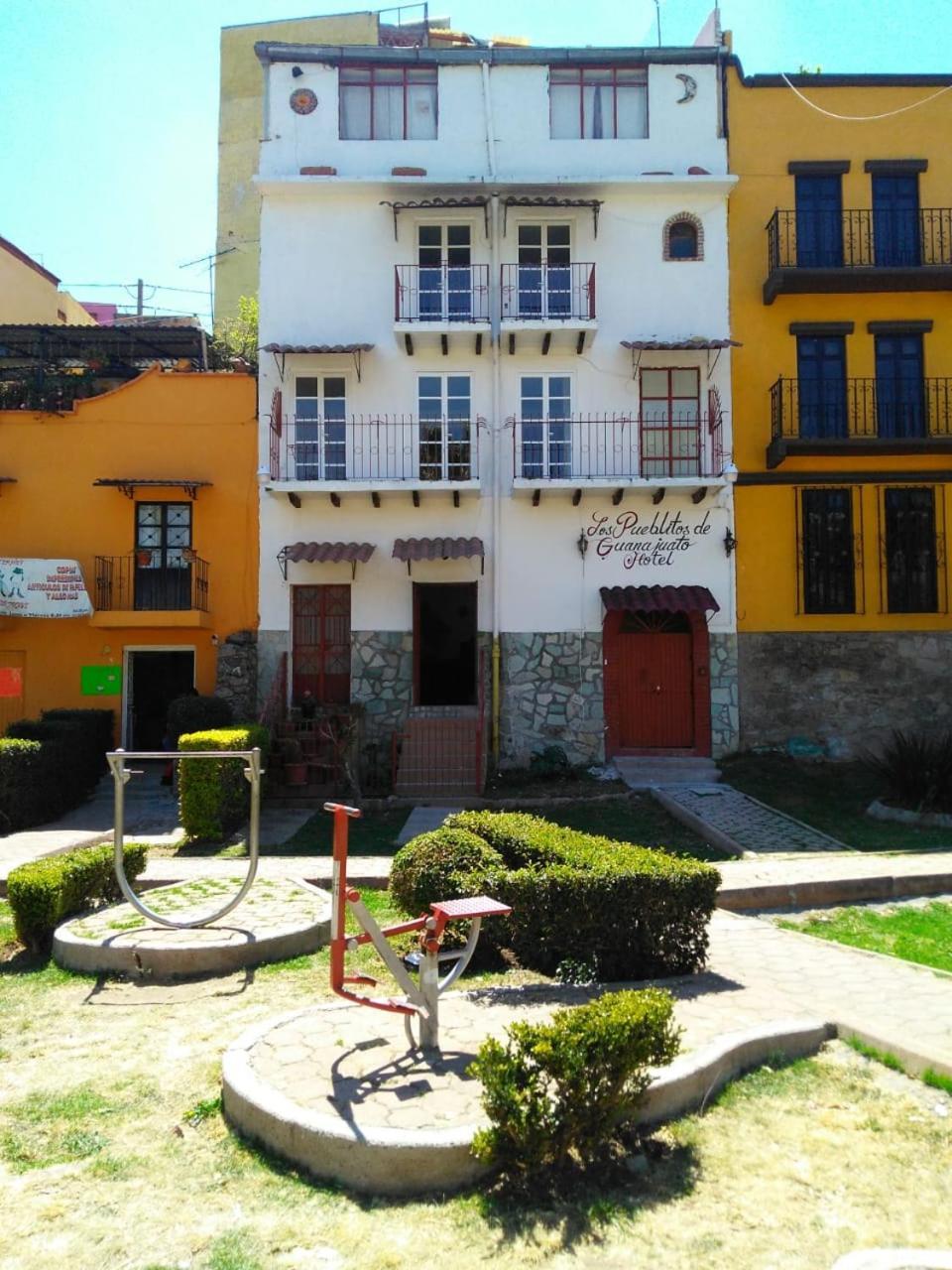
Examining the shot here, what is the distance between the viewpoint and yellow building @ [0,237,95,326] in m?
23.6

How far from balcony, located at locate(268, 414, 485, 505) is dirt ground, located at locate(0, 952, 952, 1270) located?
44.8 ft

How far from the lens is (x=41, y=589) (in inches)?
677

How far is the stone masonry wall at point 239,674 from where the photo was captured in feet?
56.9

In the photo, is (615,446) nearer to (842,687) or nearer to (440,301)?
(440,301)

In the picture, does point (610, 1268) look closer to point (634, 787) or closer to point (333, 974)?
point (333, 974)

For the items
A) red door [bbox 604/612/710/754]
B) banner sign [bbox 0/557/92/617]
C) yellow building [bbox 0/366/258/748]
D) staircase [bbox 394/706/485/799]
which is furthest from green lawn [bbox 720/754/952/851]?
banner sign [bbox 0/557/92/617]

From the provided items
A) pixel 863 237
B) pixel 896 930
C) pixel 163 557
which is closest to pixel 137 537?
pixel 163 557

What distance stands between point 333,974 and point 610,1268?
2.17 metres

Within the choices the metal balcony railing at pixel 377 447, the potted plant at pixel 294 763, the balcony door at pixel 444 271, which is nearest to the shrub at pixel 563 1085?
the potted plant at pixel 294 763

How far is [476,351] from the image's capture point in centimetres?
1772

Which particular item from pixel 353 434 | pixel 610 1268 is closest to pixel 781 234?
pixel 353 434

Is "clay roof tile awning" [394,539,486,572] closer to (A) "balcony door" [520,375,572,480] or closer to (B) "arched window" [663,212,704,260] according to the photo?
A: (A) "balcony door" [520,375,572,480]

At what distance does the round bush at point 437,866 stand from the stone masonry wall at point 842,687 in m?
11.6

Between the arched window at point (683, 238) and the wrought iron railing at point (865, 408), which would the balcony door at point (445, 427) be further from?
the wrought iron railing at point (865, 408)
